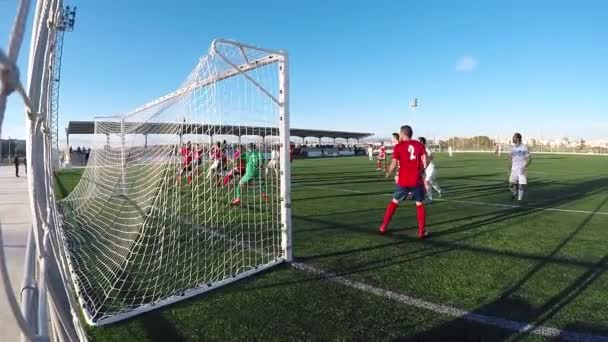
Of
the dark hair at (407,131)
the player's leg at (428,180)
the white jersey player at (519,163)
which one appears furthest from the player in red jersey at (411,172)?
the white jersey player at (519,163)

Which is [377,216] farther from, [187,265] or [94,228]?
[94,228]

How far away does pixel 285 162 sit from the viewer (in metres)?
5.52

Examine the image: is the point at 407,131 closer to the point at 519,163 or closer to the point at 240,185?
the point at 240,185

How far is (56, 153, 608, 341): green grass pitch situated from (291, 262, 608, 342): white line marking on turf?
0.28 ft

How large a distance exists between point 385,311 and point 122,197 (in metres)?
11.3

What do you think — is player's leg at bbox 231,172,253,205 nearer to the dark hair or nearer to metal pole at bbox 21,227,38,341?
the dark hair

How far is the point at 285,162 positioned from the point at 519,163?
8579 mm

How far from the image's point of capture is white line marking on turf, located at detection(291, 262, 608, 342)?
3.27m

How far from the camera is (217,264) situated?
536cm

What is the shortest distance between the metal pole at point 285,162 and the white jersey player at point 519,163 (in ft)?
26.7

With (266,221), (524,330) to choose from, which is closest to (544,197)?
(266,221)

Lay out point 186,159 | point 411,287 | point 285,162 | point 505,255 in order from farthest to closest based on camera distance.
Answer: point 186,159 → point 505,255 → point 285,162 → point 411,287

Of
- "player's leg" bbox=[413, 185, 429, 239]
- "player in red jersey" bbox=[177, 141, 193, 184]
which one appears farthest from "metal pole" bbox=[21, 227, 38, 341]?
"player's leg" bbox=[413, 185, 429, 239]

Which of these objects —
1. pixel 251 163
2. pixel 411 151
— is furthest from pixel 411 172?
pixel 251 163
